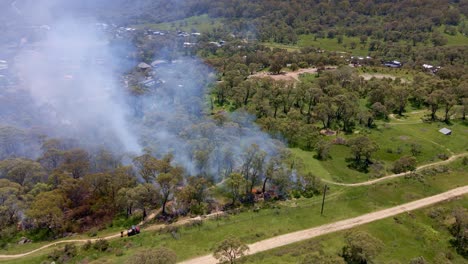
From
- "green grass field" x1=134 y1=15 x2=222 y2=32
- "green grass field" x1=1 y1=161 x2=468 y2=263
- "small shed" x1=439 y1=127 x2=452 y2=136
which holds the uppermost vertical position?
"green grass field" x1=134 y1=15 x2=222 y2=32

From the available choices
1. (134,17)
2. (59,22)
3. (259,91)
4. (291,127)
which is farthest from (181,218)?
(134,17)

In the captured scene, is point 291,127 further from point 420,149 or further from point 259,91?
point 420,149

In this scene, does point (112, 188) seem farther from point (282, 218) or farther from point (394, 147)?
point (394, 147)

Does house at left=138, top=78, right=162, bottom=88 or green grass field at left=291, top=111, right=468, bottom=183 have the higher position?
house at left=138, top=78, right=162, bottom=88

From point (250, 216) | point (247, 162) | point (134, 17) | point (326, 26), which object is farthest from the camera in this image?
point (134, 17)

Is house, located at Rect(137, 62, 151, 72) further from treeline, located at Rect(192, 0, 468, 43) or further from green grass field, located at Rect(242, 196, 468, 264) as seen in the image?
green grass field, located at Rect(242, 196, 468, 264)

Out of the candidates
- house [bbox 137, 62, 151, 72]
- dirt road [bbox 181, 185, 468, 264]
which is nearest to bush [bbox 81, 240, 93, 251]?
dirt road [bbox 181, 185, 468, 264]

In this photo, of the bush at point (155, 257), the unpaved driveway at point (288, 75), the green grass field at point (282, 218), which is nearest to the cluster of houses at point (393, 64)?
the unpaved driveway at point (288, 75)
